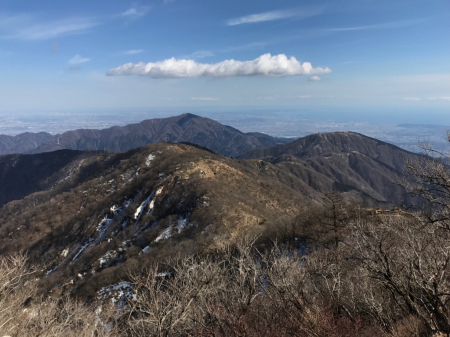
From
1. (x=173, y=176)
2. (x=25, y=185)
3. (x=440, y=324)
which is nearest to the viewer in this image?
(x=440, y=324)

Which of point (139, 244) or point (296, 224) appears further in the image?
point (139, 244)

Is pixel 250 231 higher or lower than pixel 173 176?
lower

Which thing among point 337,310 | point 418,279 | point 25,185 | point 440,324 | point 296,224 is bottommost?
point 25,185

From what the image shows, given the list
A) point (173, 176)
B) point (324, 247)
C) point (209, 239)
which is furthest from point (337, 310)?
point (173, 176)

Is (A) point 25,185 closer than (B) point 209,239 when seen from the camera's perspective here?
No

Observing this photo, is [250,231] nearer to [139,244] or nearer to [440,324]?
[139,244]

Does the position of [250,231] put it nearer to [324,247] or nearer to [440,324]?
[324,247]

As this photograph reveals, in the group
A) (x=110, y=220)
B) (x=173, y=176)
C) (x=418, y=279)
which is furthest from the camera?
(x=173, y=176)

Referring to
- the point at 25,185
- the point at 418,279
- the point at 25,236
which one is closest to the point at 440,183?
the point at 418,279

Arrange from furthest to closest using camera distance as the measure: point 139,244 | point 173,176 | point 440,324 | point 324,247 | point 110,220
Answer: point 173,176 < point 110,220 < point 139,244 < point 324,247 < point 440,324
